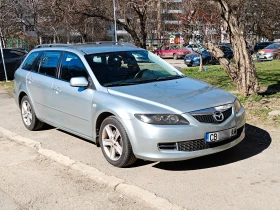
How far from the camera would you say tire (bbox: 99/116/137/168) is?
15.0ft

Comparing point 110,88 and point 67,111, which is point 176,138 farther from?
point 67,111

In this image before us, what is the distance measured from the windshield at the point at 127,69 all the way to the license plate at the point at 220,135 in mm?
1357

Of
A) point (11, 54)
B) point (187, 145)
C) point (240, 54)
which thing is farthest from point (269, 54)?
point (187, 145)

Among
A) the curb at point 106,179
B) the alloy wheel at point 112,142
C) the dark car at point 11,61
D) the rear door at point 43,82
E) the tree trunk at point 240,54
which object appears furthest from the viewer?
the dark car at point 11,61

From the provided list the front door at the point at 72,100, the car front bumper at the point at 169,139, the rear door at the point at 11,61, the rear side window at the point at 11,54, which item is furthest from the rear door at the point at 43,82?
the rear side window at the point at 11,54

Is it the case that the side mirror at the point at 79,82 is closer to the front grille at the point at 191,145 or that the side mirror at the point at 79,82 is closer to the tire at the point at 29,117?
the front grille at the point at 191,145

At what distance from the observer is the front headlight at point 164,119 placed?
4.30 m

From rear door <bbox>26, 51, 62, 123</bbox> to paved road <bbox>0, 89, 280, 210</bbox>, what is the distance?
0.63 metres

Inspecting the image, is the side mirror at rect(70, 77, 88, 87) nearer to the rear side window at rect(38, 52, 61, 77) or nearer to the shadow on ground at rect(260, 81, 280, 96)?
the rear side window at rect(38, 52, 61, 77)

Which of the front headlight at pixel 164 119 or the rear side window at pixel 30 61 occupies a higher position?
the rear side window at pixel 30 61

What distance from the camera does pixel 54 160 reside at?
5336mm

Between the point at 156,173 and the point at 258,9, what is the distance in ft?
137

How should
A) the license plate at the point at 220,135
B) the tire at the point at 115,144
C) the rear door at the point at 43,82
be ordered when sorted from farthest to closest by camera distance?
1. the rear door at the point at 43,82
2. the tire at the point at 115,144
3. the license plate at the point at 220,135

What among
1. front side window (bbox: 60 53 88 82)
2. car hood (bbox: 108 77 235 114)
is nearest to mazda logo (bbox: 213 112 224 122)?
car hood (bbox: 108 77 235 114)
